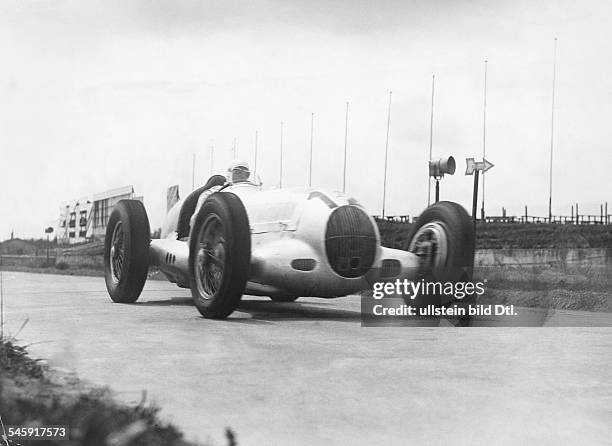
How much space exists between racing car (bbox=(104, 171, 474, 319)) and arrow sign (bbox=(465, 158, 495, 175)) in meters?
3.60

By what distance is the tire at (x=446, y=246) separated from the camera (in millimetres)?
11781

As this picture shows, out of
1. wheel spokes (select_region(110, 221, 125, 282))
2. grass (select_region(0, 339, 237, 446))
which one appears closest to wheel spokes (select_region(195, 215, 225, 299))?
wheel spokes (select_region(110, 221, 125, 282))

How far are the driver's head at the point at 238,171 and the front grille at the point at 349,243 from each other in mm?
3283

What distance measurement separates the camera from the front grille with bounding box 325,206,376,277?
11.4 meters

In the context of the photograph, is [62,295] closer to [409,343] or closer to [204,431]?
[409,343]

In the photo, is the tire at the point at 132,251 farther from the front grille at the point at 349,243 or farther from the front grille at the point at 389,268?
the front grille at the point at 389,268

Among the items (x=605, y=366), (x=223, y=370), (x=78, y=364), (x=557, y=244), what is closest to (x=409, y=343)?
(x=605, y=366)

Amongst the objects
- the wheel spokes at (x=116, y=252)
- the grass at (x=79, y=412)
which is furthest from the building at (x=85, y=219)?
the grass at (x=79, y=412)

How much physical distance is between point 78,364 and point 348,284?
17.4ft

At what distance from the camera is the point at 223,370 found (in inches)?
252

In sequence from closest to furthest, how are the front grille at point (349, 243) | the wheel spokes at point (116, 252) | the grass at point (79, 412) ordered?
the grass at point (79, 412) < the front grille at point (349, 243) < the wheel spokes at point (116, 252)

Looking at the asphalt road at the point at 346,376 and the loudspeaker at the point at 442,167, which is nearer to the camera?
the asphalt road at the point at 346,376

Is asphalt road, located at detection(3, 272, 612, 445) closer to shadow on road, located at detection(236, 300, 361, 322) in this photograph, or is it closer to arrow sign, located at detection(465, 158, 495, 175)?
shadow on road, located at detection(236, 300, 361, 322)

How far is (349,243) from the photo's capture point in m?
11.4
